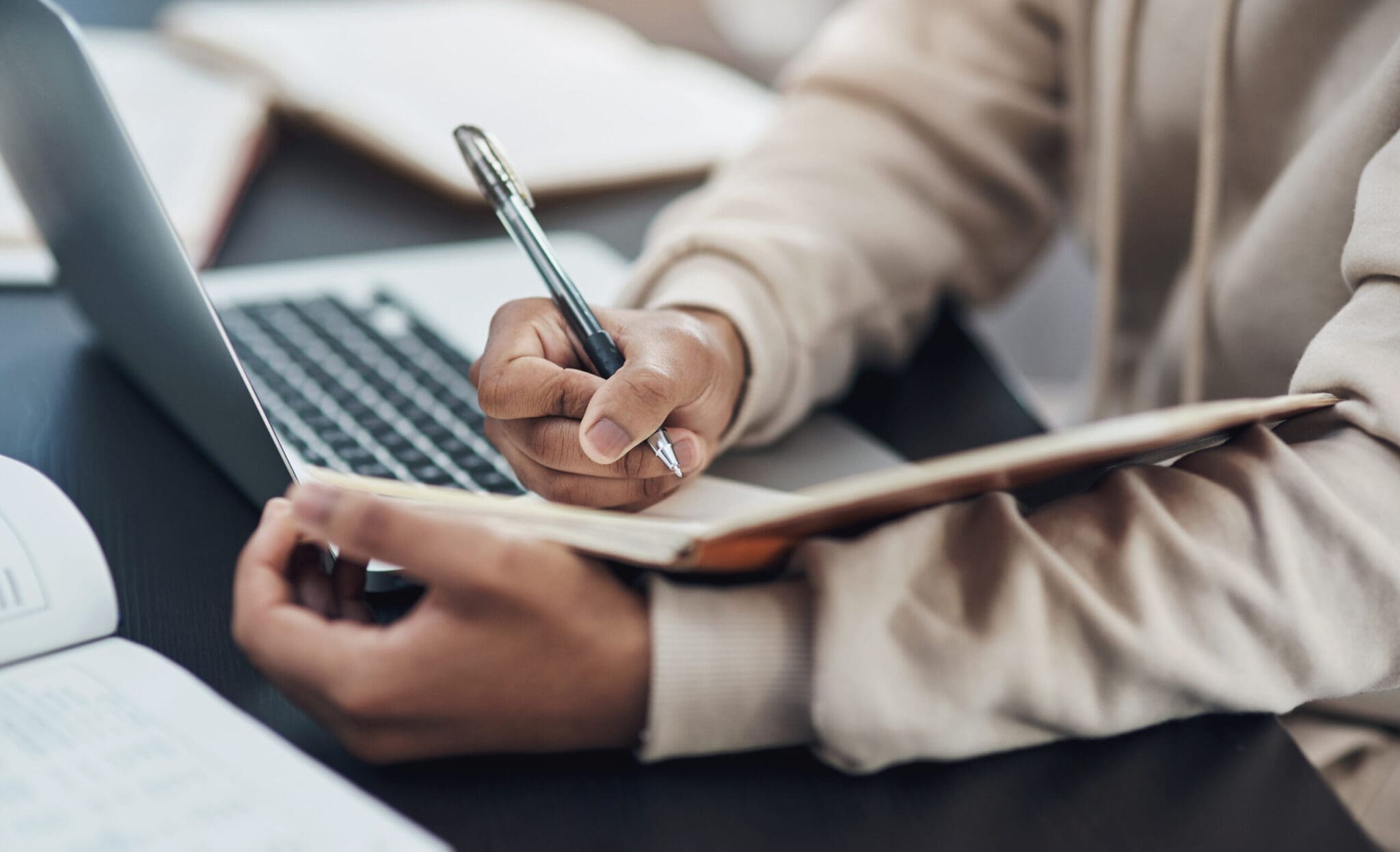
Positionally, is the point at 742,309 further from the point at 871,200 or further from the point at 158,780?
the point at 158,780

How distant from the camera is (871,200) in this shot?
2.22ft

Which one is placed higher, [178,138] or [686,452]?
[178,138]

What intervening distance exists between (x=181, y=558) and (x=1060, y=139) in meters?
0.65

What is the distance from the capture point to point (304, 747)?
34 centimetres

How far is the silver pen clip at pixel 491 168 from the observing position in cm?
47

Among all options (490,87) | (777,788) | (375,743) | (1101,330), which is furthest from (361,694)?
(490,87)

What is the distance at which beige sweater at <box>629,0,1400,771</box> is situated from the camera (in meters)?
0.34

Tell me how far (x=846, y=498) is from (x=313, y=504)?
15cm

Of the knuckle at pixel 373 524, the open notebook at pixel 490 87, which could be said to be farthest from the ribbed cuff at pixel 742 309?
the open notebook at pixel 490 87

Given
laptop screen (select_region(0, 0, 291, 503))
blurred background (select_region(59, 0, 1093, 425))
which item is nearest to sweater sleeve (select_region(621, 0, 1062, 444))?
laptop screen (select_region(0, 0, 291, 503))

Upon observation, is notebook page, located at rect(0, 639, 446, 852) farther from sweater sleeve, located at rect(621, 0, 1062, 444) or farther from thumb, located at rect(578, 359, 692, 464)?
sweater sleeve, located at rect(621, 0, 1062, 444)

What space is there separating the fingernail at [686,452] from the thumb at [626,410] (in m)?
0.02

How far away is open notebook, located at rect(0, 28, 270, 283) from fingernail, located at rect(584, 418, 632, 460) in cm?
35

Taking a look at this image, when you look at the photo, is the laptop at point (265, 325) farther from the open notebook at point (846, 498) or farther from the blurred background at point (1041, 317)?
the blurred background at point (1041, 317)
